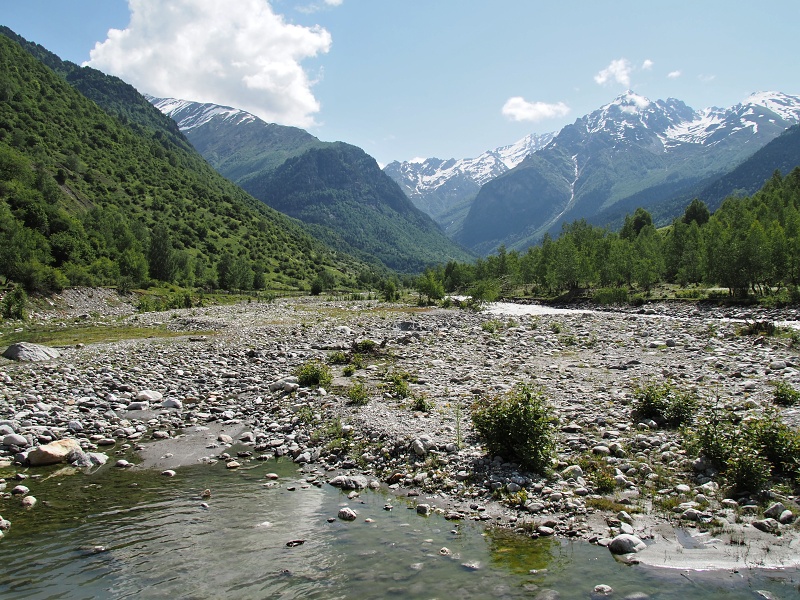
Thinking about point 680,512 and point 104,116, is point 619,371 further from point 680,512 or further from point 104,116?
point 104,116

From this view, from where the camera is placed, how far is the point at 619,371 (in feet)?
78.3

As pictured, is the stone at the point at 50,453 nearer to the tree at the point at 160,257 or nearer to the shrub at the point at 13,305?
the shrub at the point at 13,305

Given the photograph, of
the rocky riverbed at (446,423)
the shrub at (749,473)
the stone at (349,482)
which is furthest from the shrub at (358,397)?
the shrub at (749,473)

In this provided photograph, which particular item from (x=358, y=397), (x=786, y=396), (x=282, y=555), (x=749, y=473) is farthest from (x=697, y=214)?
(x=282, y=555)

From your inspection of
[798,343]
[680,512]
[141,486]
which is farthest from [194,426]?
[798,343]

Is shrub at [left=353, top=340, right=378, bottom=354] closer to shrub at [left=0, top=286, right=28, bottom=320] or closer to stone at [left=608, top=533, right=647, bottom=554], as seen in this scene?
stone at [left=608, top=533, right=647, bottom=554]

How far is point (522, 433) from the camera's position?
1226 cm

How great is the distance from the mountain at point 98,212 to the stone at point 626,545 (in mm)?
70445

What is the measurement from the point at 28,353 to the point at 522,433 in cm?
3062

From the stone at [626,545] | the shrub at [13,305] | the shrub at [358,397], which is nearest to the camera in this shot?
the stone at [626,545]

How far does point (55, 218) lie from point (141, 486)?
299 feet

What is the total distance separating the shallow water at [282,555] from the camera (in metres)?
7.81

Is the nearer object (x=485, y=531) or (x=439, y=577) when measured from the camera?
(x=439, y=577)

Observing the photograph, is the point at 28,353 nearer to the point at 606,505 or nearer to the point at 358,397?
the point at 358,397
